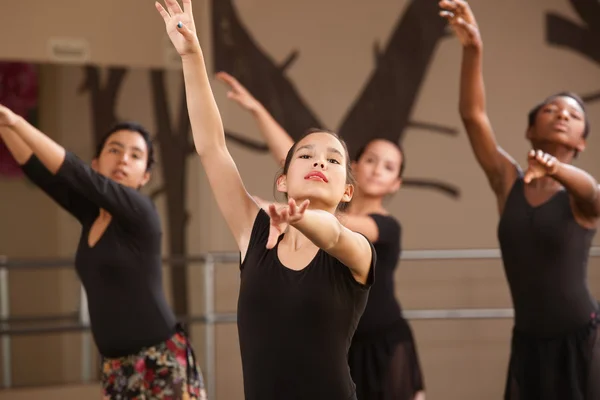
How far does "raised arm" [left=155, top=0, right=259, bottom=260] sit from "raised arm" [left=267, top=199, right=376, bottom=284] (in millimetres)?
150

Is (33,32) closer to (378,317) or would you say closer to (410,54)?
(410,54)

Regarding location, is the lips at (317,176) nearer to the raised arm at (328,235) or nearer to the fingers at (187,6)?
the raised arm at (328,235)

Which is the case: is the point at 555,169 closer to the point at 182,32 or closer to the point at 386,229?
the point at 386,229

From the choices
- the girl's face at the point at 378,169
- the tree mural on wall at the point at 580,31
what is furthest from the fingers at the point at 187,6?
the tree mural on wall at the point at 580,31

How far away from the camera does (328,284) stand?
1.71m

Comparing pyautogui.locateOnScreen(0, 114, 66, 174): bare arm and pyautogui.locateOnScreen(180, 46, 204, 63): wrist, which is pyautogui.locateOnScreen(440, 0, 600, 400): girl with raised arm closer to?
pyautogui.locateOnScreen(180, 46, 204, 63): wrist

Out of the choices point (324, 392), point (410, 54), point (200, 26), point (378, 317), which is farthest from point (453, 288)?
point (324, 392)

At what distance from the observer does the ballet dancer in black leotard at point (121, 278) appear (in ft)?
8.04

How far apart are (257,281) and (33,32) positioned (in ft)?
9.75

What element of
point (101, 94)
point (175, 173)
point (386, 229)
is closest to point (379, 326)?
point (386, 229)

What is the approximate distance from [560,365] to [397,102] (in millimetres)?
2236

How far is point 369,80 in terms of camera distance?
177 inches

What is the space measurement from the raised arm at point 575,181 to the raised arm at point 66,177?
122cm

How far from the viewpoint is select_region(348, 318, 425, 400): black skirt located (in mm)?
2936
